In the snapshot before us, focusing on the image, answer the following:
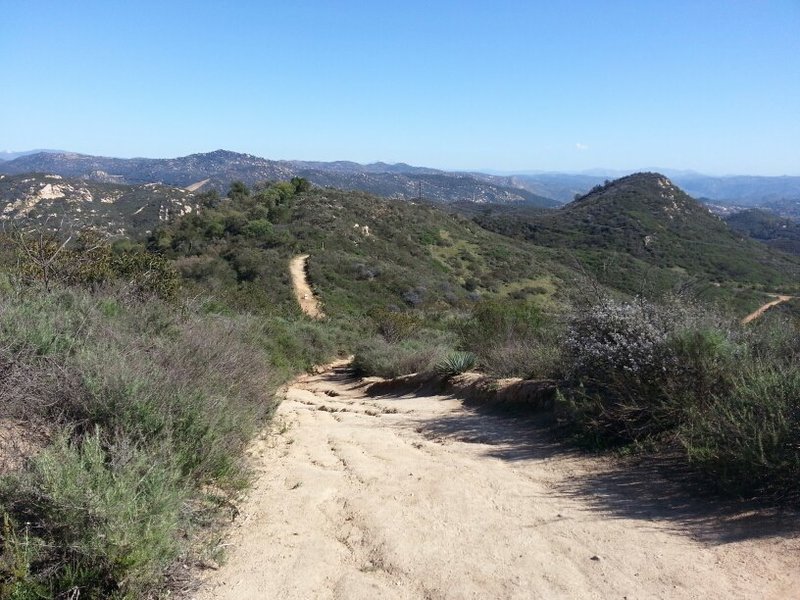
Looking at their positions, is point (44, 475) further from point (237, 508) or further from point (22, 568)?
point (237, 508)

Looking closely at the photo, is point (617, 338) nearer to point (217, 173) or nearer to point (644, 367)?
point (644, 367)

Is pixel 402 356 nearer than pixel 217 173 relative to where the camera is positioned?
Yes

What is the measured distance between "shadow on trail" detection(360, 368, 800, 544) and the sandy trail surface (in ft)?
0.06

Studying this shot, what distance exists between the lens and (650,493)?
511cm

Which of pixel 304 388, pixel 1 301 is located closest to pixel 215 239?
pixel 304 388

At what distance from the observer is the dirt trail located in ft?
90.0

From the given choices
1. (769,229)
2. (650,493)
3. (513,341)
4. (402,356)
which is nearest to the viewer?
(650,493)

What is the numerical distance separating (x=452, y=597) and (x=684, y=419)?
12.0ft

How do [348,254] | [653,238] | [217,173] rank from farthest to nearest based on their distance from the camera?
[217,173], [653,238], [348,254]

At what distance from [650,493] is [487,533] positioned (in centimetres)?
169

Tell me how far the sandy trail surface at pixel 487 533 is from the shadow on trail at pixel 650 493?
0.06 feet

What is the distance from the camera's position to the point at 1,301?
6.30m

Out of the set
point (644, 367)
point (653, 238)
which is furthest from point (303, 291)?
point (653, 238)

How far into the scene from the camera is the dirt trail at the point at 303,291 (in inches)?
1080
